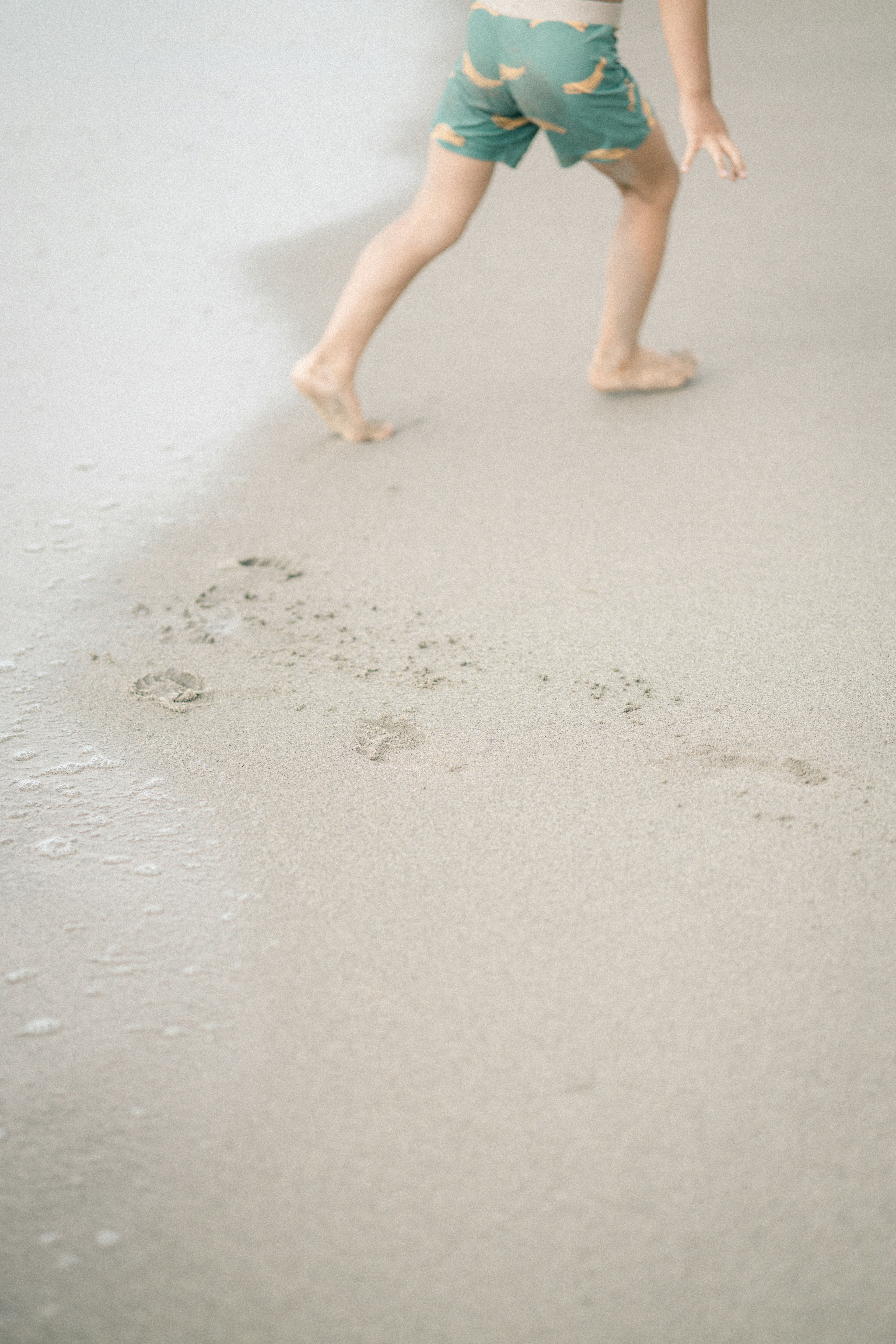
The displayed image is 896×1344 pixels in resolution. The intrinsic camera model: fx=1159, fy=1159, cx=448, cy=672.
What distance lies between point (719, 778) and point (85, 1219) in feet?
3.24

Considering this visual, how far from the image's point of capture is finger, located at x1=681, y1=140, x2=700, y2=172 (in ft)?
7.31

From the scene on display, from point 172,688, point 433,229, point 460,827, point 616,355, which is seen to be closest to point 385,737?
point 460,827

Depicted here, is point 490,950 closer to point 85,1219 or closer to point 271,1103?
point 271,1103

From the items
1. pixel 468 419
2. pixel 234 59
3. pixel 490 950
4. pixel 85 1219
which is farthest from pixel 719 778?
pixel 234 59

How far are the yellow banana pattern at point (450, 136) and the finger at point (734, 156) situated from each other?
0.54 m

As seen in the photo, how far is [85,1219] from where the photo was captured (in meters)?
1.14

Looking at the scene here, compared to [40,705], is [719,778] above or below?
above

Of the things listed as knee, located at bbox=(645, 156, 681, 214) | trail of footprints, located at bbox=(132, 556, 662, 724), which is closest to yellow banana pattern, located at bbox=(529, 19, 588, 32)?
knee, located at bbox=(645, 156, 681, 214)

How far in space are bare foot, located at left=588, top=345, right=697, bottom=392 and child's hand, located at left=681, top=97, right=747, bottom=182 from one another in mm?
575

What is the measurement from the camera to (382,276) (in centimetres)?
259

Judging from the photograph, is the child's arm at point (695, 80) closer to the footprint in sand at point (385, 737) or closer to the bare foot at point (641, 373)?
the bare foot at point (641, 373)

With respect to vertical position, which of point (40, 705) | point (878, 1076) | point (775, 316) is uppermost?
point (775, 316)

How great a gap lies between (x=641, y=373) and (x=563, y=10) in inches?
32.9

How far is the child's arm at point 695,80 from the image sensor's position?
88.9 inches
